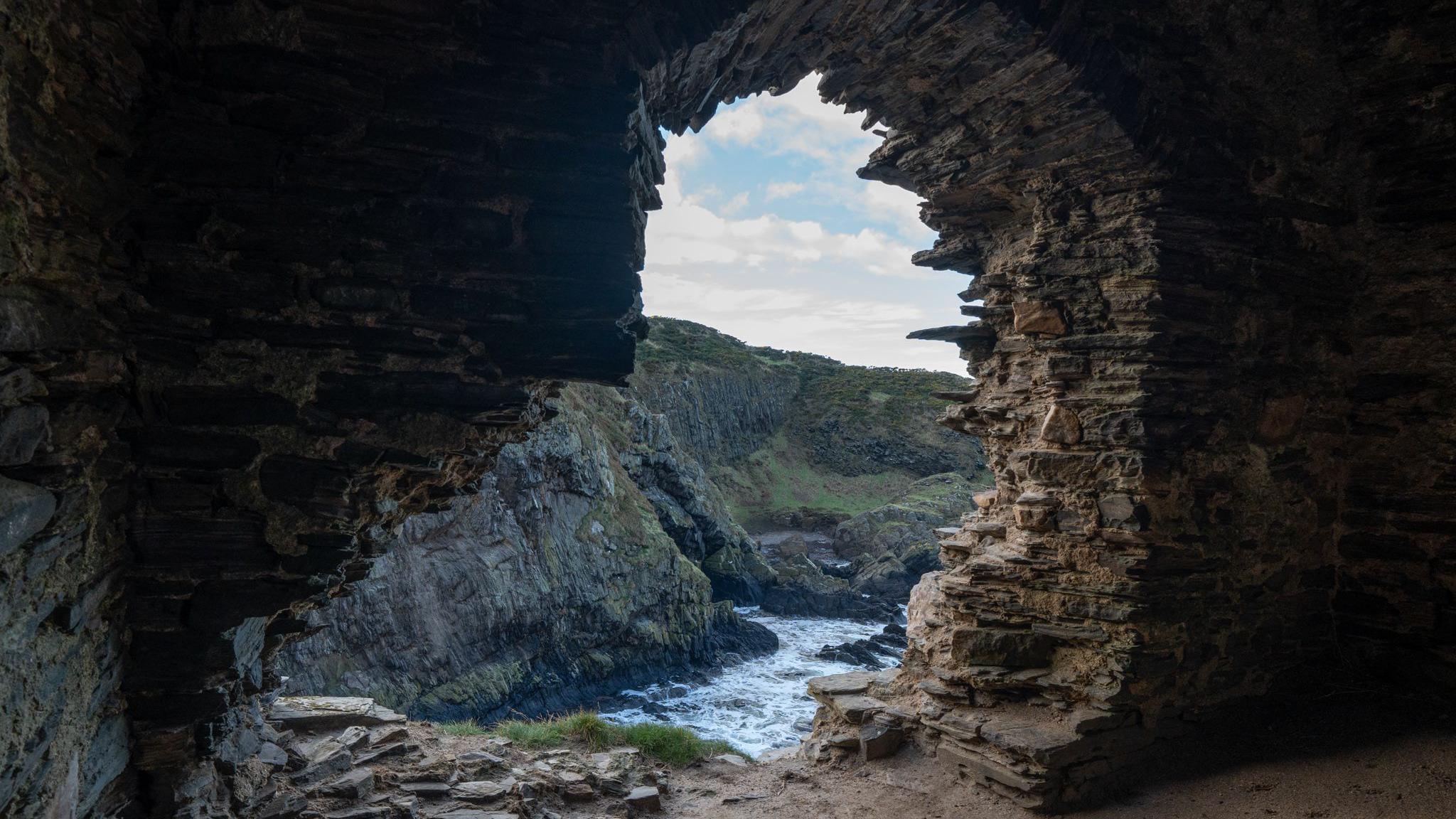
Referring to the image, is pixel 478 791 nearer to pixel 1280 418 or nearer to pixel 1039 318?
pixel 1039 318

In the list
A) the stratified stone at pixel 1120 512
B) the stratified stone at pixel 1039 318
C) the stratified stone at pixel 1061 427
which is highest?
the stratified stone at pixel 1039 318

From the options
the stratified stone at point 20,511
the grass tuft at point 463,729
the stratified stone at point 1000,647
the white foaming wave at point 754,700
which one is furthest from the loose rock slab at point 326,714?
the white foaming wave at point 754,700

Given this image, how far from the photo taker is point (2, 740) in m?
2.60

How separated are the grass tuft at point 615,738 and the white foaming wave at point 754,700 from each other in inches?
188

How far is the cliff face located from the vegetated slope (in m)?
14.0

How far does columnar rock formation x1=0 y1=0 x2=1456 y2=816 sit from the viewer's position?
134 inches

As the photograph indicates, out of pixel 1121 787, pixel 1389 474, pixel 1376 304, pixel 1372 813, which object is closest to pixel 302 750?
pixel 1121 787

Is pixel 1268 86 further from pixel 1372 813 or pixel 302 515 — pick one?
pixel 302 515

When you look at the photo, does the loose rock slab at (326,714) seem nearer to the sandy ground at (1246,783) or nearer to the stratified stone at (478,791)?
the stratified stone at (478,791)

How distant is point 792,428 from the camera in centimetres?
4472

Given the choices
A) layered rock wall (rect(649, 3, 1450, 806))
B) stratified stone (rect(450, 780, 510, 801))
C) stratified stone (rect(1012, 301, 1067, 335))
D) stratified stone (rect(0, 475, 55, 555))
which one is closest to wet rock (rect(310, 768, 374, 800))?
stratified stone (rect(450, 780, 510, 801))

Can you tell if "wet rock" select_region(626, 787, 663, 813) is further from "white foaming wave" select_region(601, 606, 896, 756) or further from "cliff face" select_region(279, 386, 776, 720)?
"cliff face" select_region(279, 386, 776, 720)

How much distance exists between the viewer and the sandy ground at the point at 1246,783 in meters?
4.71

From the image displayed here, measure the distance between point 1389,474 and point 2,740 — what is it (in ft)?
27.3
